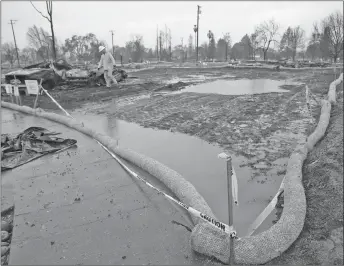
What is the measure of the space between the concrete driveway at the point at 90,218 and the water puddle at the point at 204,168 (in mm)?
675

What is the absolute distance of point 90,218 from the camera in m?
3.75

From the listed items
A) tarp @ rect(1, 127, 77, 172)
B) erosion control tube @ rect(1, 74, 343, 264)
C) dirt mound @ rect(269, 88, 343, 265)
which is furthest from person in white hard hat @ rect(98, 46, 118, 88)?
dirt mound @ rect(269, 88, 343, 265)

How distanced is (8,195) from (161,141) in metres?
3.41

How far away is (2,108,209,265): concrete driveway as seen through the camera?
10.1 feet

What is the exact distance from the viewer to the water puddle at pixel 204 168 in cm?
396

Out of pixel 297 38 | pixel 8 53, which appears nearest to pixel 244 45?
pixel 297 38

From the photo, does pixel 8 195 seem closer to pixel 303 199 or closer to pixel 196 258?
pixel 196 258

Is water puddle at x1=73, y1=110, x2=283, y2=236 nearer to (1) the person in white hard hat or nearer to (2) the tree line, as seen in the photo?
(1) the person in white hard hat

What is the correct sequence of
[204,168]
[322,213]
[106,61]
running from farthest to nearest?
[106,61], [204,168], [322,213]

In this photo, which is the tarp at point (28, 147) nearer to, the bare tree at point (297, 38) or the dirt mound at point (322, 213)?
the dirt mound at point (322, 213)

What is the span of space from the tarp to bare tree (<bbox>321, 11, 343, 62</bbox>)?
43893 mm

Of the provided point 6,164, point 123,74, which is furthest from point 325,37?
point 6,164

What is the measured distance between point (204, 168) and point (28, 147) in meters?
3.81

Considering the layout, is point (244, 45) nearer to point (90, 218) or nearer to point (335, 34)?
point (335, 34)
